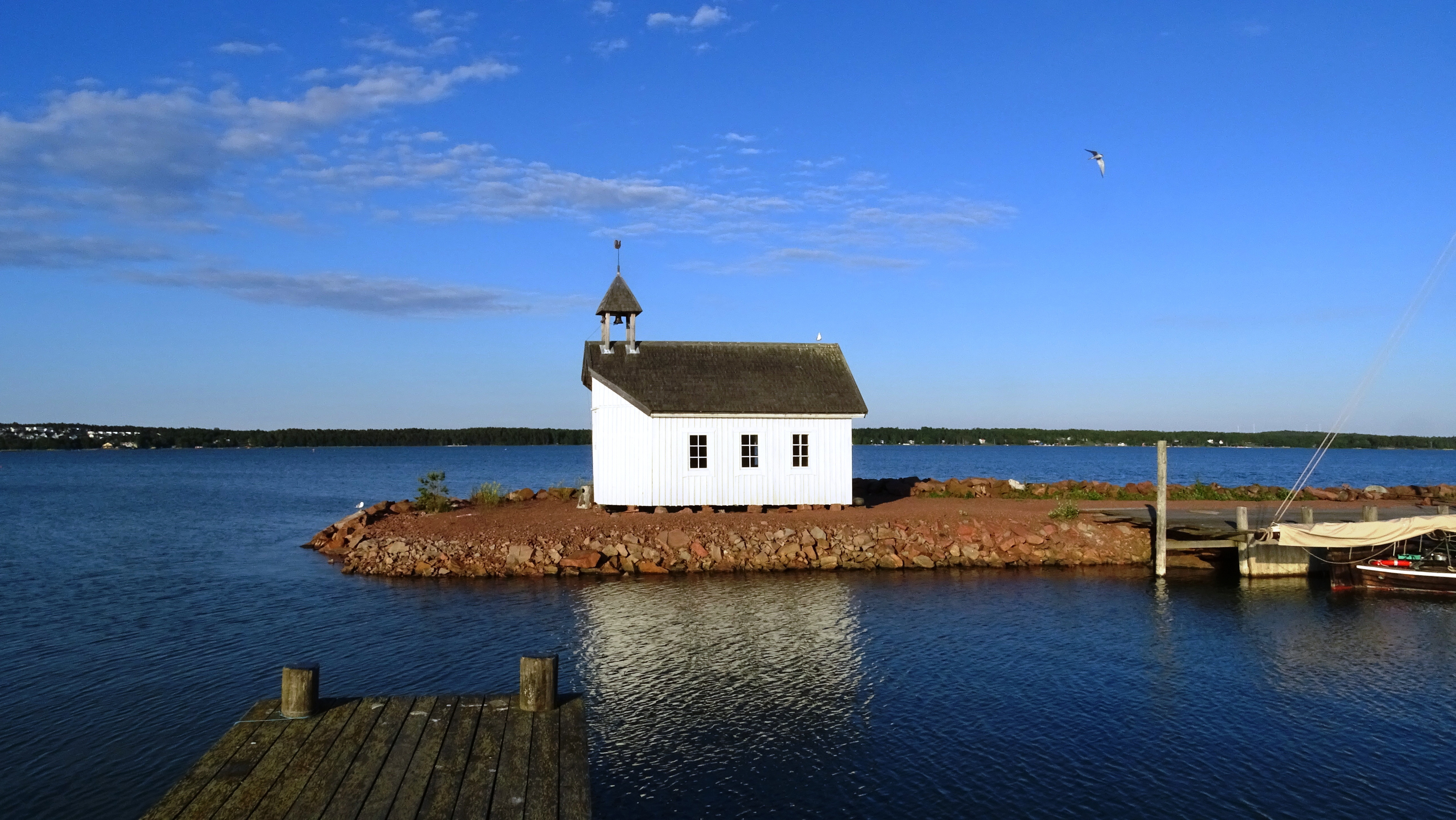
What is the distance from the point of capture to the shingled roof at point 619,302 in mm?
33656

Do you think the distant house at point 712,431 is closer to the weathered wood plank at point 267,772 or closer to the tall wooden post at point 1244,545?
the tall wooden post at point 1244,545

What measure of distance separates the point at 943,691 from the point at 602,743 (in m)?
6.20

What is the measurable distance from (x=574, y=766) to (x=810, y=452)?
24085 mm

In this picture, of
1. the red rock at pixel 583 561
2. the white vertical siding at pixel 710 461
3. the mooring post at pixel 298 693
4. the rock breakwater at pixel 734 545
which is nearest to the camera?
the mooring post at pixel 298 693

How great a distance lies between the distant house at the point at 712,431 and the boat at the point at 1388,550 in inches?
546

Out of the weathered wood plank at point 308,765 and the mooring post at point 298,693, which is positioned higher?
the mooring post at point 298,693

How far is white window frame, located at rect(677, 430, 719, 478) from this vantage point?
3125 cm

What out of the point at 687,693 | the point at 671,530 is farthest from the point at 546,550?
the point at 687,693

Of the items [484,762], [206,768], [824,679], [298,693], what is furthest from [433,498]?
[484,762]

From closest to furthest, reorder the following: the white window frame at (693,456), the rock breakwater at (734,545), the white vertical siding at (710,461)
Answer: the rock breakwater at (734,545) → the white vertical siding at (710,461) → the white window frame at (693,456)

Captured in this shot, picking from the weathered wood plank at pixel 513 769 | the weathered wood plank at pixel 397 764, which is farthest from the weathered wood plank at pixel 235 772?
the weathered wood plank at pixel 513 769

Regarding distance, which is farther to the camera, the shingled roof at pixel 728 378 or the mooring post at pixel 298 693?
the shingled roof at pixel 728 378

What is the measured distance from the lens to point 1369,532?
85.1ft

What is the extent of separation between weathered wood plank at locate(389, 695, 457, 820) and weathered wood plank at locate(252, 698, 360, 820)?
619 mm
